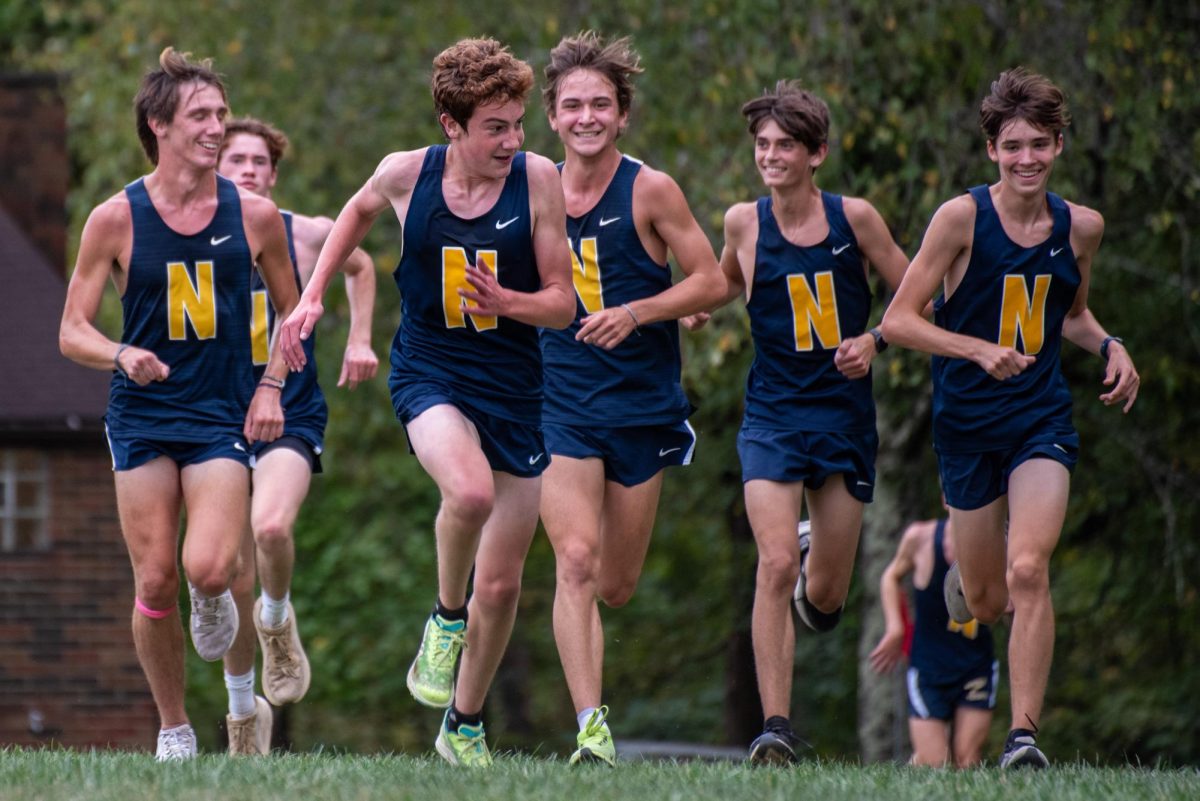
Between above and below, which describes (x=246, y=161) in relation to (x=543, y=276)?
above

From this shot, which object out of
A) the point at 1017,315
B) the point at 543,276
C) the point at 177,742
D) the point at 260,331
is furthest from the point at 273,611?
the point at 1017,315

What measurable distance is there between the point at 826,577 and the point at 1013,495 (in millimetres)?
1208

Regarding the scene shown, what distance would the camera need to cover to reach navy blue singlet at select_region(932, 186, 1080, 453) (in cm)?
880

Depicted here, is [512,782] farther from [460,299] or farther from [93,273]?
[93,273]

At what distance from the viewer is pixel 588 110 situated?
28.7 feet

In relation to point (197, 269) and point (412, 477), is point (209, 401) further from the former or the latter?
point (412, 477)

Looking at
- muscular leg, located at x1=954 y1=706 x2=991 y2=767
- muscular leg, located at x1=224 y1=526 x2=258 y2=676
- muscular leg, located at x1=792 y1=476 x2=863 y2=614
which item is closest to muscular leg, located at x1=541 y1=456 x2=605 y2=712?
muscular leg, located at x1=792 y1=476 x2=863 y2=614

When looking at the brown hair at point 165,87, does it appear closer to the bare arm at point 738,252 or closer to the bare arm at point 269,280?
the bare arm at point 269,280

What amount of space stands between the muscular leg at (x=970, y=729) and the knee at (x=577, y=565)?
20.2 ft

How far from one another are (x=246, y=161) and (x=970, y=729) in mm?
6644

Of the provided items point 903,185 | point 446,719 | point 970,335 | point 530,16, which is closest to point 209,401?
point 446,719

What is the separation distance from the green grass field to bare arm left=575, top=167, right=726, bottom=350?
1.79 meters

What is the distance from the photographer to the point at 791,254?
9.18 meters

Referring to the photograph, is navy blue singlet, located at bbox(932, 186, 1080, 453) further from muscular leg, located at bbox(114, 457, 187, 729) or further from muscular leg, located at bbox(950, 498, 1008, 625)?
muscular leg, located at bbox(114, 457, 187, 729)
